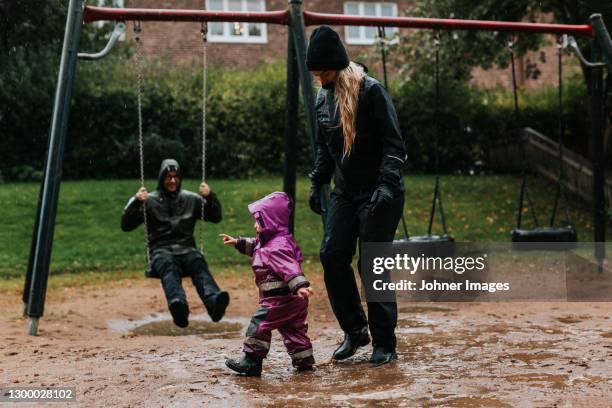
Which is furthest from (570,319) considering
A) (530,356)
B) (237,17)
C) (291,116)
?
(237,17)

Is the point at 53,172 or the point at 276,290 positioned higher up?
the point at 53,172

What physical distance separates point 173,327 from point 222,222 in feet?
23.2

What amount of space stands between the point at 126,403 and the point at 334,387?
1.09 m

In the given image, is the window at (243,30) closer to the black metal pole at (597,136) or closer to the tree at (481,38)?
the tree at (481,38)

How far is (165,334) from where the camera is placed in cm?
789

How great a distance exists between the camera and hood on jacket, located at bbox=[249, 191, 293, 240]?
17.4 ft

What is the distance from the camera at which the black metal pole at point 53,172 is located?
289 inches

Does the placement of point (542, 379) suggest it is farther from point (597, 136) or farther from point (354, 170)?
point (597, 136)

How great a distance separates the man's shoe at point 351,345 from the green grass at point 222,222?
6.57 meters

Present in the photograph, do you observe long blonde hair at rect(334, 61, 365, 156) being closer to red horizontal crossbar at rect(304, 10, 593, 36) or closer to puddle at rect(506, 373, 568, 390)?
puddle at rect(506, 373, 568, 390)

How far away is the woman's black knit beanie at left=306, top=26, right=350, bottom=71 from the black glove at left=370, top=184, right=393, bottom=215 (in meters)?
0.75

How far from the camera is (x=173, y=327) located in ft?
27.2

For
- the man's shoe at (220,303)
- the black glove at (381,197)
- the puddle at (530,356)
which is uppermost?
the black glove at (381,197)

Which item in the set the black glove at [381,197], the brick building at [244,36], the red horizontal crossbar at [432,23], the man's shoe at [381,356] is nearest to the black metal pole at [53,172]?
the red horizontal crossbar at [432,23]
